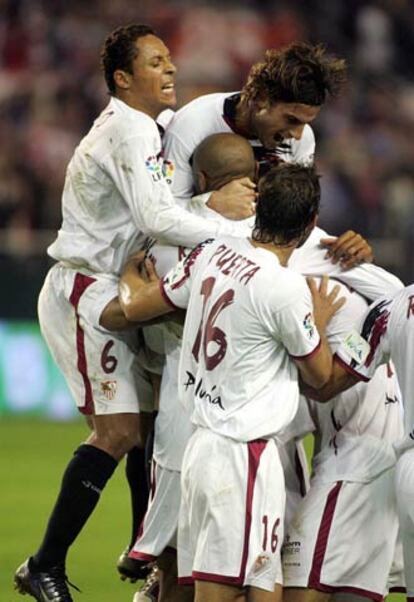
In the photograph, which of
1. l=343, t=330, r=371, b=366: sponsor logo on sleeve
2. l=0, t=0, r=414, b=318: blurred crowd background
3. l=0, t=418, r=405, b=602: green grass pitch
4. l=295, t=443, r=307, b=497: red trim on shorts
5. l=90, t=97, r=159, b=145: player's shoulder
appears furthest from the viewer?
l=0, t=0, r=414, b=318: blurred crowd background

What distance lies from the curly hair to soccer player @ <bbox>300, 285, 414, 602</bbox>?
110cm

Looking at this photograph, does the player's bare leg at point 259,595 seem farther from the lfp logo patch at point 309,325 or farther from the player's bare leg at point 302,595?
the lfp logo patch at point 309,325

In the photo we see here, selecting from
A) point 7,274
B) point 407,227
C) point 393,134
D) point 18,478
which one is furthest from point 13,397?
point 393,134

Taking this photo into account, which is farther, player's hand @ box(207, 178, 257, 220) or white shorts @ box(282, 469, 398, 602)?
player's hand @ box(207, 178, 257, 220)

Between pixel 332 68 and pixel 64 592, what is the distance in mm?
2290

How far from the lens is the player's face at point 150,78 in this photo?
6207 millimetres

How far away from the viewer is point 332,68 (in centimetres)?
603

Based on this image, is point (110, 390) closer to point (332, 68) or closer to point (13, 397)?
point (332, 68)

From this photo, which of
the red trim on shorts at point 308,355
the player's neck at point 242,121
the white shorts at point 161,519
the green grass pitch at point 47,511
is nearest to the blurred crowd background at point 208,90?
the green grass pitch at point 47,511

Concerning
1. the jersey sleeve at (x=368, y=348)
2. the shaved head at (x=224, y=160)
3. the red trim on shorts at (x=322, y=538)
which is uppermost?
the shaved head at (x=224, y=160)

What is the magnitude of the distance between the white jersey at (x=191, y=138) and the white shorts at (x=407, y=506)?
1.46m

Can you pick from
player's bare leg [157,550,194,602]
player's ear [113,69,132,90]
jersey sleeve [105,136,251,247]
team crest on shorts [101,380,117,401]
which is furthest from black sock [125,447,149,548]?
player's ear [113,69,132,90]

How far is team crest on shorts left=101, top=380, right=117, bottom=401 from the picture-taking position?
623 cm

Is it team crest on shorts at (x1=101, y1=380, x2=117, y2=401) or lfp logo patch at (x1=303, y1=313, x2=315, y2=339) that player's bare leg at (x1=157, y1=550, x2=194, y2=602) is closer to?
team crest on shorts at (x1=101, y1=380, x2=117, y2=401)
